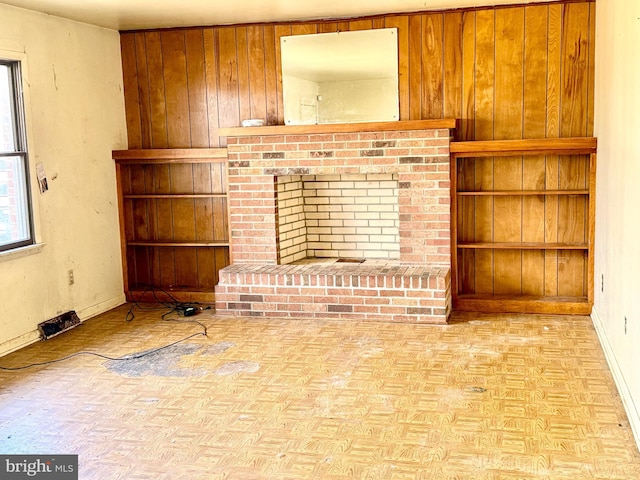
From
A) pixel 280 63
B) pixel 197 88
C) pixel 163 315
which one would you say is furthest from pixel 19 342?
pixel 280 63

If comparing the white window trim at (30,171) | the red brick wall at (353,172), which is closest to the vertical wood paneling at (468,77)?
the red brick wall at (353,172)

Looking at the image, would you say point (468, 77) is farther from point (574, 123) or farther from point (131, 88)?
point (131, 88)

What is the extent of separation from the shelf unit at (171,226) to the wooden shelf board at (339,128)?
1.42 ft

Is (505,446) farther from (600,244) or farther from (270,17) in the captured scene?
(270,17)

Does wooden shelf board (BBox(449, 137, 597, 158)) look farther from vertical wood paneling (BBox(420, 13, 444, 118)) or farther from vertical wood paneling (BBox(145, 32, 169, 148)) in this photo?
vertical wood paneling (BBox(145, 32, 169, 148))

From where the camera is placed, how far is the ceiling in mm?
5211

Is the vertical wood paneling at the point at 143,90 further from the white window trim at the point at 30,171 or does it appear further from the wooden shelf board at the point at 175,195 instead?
the white window trim at the point at 30,171

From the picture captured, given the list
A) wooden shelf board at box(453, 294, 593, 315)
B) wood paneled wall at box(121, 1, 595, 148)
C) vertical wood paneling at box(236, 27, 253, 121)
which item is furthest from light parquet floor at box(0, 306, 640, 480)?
vertical wood paneling at box(236, 27, 253, 121)

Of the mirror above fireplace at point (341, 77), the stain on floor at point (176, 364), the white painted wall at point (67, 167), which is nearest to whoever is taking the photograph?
the stain on floor at point (176, 364)

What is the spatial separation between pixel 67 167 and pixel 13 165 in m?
0.61

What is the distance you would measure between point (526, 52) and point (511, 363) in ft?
8.74

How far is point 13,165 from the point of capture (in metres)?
5.18

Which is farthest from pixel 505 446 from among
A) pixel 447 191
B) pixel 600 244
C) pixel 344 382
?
pixel 447 191

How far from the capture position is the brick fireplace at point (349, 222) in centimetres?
566
